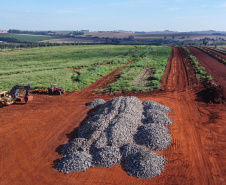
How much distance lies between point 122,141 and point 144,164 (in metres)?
2.34

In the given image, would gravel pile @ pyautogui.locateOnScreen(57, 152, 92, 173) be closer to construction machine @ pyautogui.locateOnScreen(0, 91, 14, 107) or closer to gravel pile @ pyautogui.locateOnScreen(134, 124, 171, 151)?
gravel pile @ pyautogui.locateOnScreen(134, 124, 171, 151)

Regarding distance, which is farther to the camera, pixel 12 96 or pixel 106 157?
pixel 12 96

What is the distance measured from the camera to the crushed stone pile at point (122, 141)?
1012 cm

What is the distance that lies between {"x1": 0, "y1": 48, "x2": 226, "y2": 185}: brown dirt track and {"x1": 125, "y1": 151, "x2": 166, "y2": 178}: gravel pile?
31cm

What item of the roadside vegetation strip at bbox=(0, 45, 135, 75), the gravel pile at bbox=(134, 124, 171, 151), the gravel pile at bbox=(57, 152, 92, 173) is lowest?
the gravel pile at bbox=(57, 152, 92, 173)

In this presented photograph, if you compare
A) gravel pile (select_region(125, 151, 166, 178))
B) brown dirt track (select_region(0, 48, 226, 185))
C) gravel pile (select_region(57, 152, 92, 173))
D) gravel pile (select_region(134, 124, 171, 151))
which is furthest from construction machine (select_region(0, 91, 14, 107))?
gravel pile (select_region(125, 151, 166, 178))

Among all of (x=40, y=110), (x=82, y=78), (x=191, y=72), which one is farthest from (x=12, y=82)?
(x=191, y=72)

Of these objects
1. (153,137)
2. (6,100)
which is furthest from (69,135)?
(6,100)

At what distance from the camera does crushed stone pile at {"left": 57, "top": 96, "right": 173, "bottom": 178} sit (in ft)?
33.2

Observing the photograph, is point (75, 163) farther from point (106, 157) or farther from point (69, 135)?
point (69, 135)

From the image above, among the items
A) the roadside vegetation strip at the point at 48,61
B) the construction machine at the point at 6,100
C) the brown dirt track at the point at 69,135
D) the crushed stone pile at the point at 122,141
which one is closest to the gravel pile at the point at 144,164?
the crushed stone pile at the point at 122,141

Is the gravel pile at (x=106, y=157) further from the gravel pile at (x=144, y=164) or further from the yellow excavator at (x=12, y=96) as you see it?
the yellow excavator at (x=12, y=96)

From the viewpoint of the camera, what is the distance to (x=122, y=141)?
11.8 meters

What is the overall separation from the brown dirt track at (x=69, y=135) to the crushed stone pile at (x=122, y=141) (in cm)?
44
